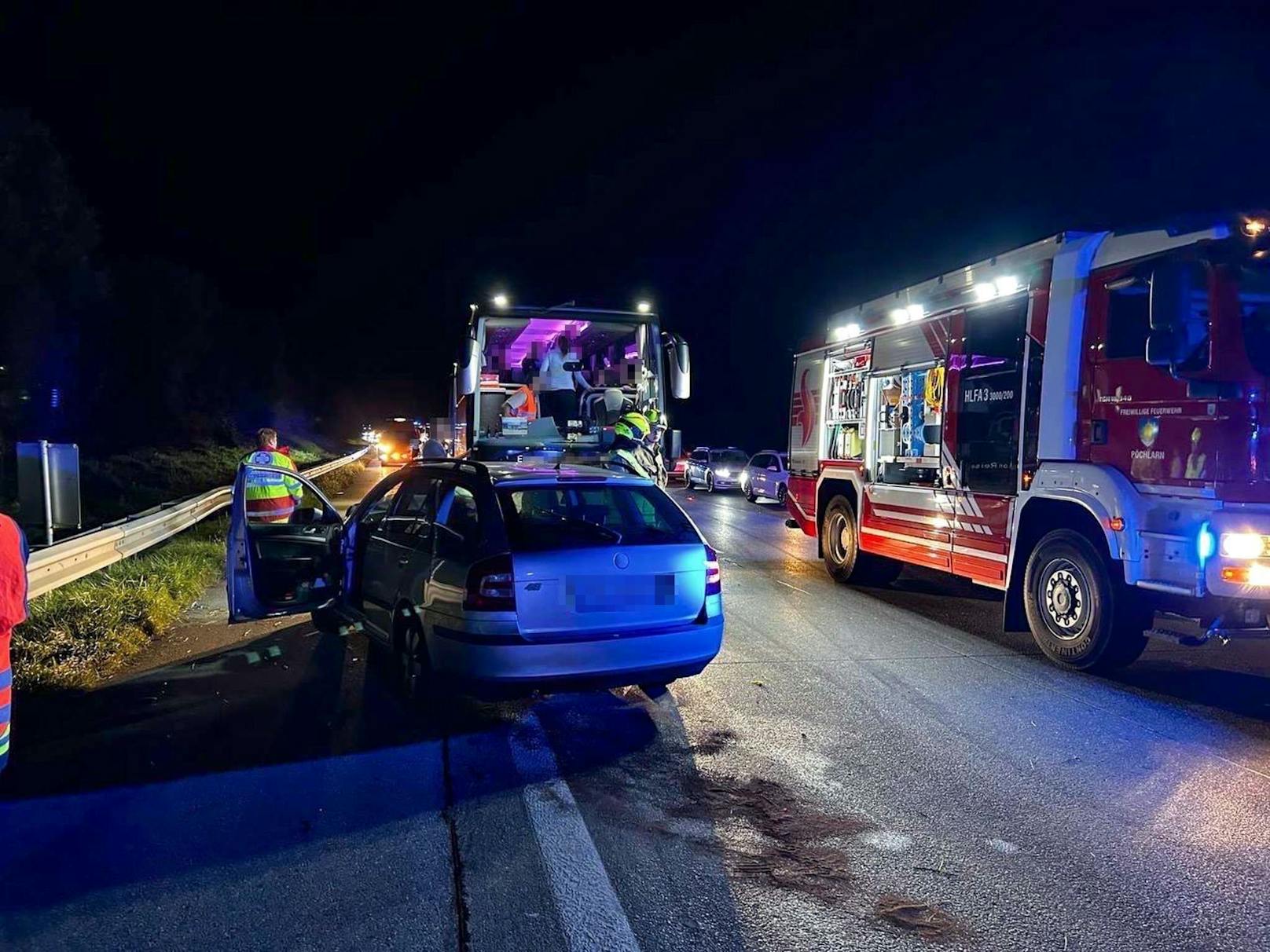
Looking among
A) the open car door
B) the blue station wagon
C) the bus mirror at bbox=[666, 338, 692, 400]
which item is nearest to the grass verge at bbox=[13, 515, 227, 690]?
the open car door

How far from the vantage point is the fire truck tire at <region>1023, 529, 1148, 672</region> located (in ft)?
21.7

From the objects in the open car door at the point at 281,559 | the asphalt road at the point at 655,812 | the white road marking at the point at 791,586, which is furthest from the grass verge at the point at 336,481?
the asphalt road at the point at 655,812

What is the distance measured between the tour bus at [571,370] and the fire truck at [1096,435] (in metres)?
3.53

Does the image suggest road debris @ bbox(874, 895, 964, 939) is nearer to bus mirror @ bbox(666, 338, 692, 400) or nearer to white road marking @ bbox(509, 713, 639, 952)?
white road marking @ bbox(509, 713, 639, 952)

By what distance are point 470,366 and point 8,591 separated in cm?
860

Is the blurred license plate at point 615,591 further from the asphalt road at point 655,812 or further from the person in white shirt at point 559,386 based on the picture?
the person in white shirt at point 559,386

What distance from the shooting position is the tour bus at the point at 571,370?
12.1m

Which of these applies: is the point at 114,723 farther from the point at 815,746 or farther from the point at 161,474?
the point at 161,474

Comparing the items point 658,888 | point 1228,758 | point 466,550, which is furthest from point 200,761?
point 1228,758

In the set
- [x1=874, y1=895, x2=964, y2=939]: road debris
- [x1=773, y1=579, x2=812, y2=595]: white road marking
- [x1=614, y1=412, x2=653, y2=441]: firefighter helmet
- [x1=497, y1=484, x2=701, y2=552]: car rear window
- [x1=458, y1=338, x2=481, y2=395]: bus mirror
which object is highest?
[x1=458, y1=338, x2=481, y2=395]: bus mirror

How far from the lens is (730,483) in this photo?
88.5 ft

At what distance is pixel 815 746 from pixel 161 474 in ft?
76.8

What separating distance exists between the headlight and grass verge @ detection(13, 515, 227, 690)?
730 cm

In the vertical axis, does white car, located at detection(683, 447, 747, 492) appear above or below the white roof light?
below
